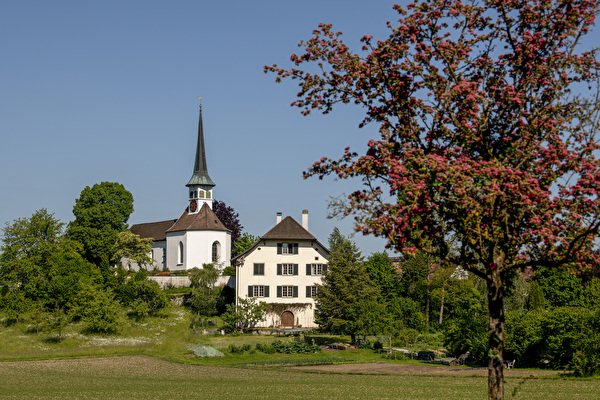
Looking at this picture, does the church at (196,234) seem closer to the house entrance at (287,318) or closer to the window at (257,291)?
the window at (257,291)

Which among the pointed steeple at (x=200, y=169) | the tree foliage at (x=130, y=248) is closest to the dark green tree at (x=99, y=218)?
the tree foliage at (x=130, y=248)

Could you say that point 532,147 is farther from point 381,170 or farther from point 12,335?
point 12,335

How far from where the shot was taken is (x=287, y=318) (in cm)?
7162

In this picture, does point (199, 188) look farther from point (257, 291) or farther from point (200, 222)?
point (257, 291)

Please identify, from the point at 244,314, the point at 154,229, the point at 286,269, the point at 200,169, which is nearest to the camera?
the point at 244,314

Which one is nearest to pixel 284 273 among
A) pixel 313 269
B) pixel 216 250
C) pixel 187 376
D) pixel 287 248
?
pixel 287 248

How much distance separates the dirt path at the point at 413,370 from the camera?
1414 inches

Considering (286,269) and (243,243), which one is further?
(243,243)

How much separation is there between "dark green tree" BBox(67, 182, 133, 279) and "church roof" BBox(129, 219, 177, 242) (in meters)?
9.56

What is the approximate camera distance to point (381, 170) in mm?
14414

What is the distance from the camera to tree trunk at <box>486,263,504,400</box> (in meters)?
14.0

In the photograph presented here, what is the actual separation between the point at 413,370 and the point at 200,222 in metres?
59.7

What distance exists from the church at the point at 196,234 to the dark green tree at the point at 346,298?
→ 2904cm

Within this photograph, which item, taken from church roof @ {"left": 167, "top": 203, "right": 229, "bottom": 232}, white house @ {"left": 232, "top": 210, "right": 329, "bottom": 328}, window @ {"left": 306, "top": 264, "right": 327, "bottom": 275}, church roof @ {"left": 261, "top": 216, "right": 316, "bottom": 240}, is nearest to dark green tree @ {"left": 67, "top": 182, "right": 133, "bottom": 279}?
church roof @ {"left": 167, "top": 203, "right": 229, "bottom": 232}
